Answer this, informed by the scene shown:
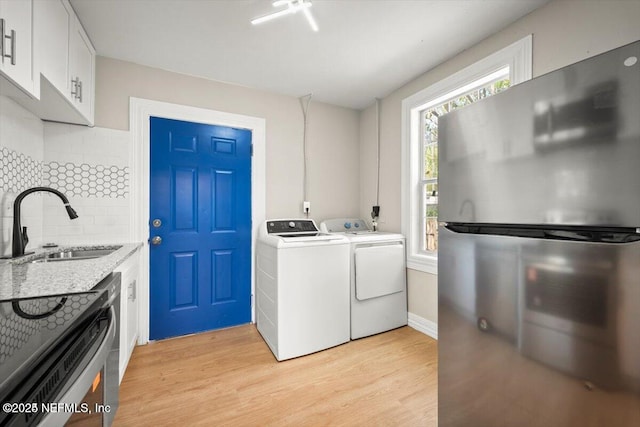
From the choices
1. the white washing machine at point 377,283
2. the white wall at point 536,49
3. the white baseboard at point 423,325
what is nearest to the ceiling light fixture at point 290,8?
the white wall at point 536,49

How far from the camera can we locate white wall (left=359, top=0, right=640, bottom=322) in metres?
1.37

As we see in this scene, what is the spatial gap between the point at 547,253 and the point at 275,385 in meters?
1.69

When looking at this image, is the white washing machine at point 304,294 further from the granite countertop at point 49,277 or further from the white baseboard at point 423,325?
the granite countertop at point 49,277

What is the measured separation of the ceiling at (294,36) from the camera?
1.64 meters

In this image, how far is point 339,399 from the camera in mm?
1590

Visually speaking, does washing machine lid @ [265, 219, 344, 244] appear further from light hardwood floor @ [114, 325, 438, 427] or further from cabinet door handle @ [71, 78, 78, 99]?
cabinet door handle @ [71, 78, 78, 99]

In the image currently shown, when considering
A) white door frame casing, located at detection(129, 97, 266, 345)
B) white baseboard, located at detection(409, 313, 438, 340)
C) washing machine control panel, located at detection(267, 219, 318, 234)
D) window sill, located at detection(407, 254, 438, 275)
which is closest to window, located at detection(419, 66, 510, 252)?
window sill, located at detection(407, 254, 438, 275)

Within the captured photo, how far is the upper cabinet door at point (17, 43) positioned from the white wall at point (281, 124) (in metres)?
1.02

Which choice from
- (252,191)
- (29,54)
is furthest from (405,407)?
(29,54)

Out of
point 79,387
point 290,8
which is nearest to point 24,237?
point 79,387

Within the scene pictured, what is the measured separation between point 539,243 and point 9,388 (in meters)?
1.31

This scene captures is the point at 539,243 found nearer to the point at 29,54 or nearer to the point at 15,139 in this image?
the point at 29,54

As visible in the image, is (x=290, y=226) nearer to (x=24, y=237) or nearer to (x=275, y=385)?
(x=275, y=385)

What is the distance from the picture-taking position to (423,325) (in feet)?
8.04
